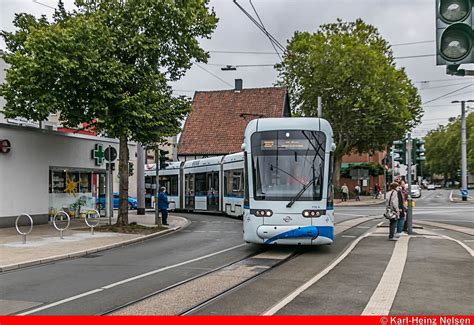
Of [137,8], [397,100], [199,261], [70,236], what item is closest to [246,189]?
[199,261]

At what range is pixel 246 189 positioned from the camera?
13.0 meters

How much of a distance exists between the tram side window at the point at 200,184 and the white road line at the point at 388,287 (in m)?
15.6

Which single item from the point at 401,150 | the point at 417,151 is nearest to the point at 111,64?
the point at 401,150

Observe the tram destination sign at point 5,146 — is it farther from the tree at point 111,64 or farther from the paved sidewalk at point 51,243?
the paved sidewalk at point 51,243

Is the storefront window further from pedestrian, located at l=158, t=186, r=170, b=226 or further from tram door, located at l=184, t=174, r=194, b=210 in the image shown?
tram door, located at l=184, t=174, r=194, b=210

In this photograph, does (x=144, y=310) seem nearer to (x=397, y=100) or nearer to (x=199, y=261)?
(x=199, y=261)

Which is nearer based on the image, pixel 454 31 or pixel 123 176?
pixel 454 31

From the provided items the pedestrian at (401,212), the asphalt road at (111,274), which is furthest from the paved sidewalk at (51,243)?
the pedestrian at (401,212)

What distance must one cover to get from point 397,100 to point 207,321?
43.1m

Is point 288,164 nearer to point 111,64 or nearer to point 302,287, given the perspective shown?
point 302,287

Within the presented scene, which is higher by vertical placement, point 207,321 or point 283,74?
point 283,74

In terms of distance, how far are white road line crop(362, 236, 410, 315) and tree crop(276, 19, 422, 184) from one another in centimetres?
3335

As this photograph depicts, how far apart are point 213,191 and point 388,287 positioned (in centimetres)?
1904

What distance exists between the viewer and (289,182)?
12.7m
